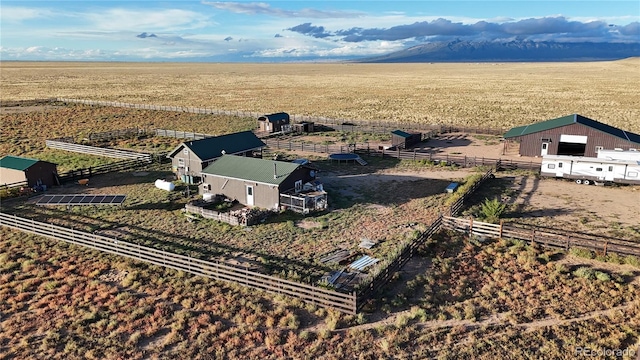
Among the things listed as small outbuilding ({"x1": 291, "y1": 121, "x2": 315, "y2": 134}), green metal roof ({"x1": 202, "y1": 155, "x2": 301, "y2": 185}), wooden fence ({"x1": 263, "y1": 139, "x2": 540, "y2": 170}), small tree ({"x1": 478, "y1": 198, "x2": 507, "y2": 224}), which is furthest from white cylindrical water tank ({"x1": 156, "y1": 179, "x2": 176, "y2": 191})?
small outbuilding ({"x1": 291, "y1": 121, "x2": 315, "y2": 134})

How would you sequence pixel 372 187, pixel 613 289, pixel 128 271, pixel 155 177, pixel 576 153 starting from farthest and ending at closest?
1. pixel 576 153
2. pixel 155 177
3. pixel 372 187
4. pixel 128 271
5. pixel 613 289

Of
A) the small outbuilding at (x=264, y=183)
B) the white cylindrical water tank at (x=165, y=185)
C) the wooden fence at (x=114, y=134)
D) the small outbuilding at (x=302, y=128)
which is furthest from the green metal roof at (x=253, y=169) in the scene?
the wooden fence at (x=114, y=134)

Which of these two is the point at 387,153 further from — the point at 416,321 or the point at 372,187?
the point at 416,321

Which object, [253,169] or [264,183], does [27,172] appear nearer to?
[253,169]

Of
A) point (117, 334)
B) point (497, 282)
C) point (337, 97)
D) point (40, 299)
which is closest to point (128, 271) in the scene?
point (40, 299)

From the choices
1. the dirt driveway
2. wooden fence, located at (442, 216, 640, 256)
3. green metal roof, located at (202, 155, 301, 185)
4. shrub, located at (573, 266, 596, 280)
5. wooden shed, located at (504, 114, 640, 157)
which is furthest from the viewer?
wooden shed, located at (504, 114, 640, 157)

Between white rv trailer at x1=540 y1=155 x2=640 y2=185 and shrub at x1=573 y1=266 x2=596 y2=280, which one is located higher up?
white rv trailer at x1=540 y1=155 x2=640 y2=185

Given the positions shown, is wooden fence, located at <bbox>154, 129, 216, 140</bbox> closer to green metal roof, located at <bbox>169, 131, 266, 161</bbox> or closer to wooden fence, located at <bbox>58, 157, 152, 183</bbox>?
wooden fence, located at <bbox>58, 157, 152, 183</bbox>
